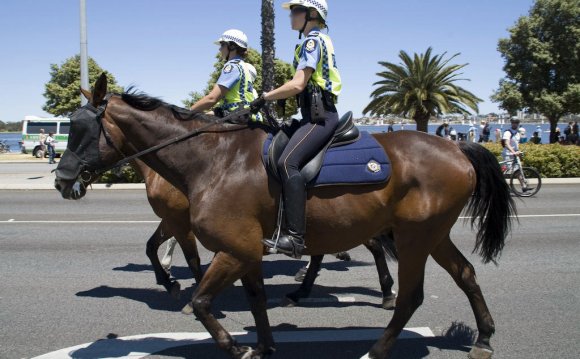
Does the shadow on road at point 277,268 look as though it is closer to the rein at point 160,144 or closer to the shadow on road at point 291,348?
the shadow on road at point 291,348

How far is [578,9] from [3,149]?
45486mm

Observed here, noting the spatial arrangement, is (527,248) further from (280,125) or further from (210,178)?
(210,178)

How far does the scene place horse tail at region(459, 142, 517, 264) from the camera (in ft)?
15.3

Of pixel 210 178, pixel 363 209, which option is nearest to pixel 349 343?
pixel 363 209

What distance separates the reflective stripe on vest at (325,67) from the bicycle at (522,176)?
11650mm

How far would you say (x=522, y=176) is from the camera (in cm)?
1465

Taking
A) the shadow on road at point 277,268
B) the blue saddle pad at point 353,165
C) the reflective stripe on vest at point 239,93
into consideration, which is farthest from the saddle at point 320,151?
the shadow on road at point 277,268

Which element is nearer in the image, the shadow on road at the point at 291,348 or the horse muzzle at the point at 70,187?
the horse muzzle at the point at 70,187

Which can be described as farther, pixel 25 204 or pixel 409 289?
pixel 25 204

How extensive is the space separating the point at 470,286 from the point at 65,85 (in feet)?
151

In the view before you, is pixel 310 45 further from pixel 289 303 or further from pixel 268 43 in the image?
pixel 268 43

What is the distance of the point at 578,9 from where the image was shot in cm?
2953

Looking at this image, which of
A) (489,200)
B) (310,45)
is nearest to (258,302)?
(310,45)

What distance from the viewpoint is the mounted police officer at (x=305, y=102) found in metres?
3.93
